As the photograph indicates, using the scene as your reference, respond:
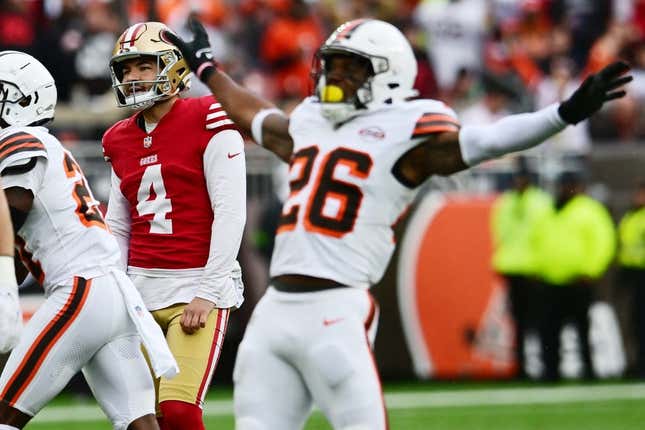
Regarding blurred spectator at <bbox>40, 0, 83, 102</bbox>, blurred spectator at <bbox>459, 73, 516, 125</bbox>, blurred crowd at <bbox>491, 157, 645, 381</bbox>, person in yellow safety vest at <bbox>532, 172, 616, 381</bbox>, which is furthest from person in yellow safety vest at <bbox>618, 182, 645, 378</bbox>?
blurred spectator at <bbox>40, 0, 83, 102</bbox>

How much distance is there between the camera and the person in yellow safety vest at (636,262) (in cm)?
1325

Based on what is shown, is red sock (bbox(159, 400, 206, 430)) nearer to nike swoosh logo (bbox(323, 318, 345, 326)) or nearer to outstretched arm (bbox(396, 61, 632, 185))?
nike swoosh logo (bbox(323, 318, 345, 326))

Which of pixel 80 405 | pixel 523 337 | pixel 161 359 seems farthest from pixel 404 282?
pixel 161 359

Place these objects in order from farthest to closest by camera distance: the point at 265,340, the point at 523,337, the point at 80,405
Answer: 1. the point at 523,337
2. the point at 80,405
3. the point at 265,340

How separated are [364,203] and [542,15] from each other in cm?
1213

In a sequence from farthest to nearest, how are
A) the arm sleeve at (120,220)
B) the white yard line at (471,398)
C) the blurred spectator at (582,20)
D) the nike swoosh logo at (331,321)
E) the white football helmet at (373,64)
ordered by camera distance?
1. the blurred spectator at (582,20)
2. the white yard line at (471,398)
3. the arm sleeve at (120,220)
4. the white football helmet at (373,64)
5. the nike swoosh logo at (331,321)

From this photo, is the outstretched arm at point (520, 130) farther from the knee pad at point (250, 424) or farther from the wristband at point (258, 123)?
the knee pad at point (250, 424)

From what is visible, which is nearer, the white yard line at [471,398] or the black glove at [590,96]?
the black glove at [590,96]

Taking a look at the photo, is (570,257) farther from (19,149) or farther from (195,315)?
(19,149)

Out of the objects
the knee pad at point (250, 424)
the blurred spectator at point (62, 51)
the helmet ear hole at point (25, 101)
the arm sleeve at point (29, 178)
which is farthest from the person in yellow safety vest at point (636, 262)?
the knee pad at point (250, 424)

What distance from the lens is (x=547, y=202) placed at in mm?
13352

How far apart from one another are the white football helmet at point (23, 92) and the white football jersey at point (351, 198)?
1217mm

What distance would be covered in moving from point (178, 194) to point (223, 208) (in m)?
0.23

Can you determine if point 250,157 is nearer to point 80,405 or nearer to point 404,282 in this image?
point 404,282
